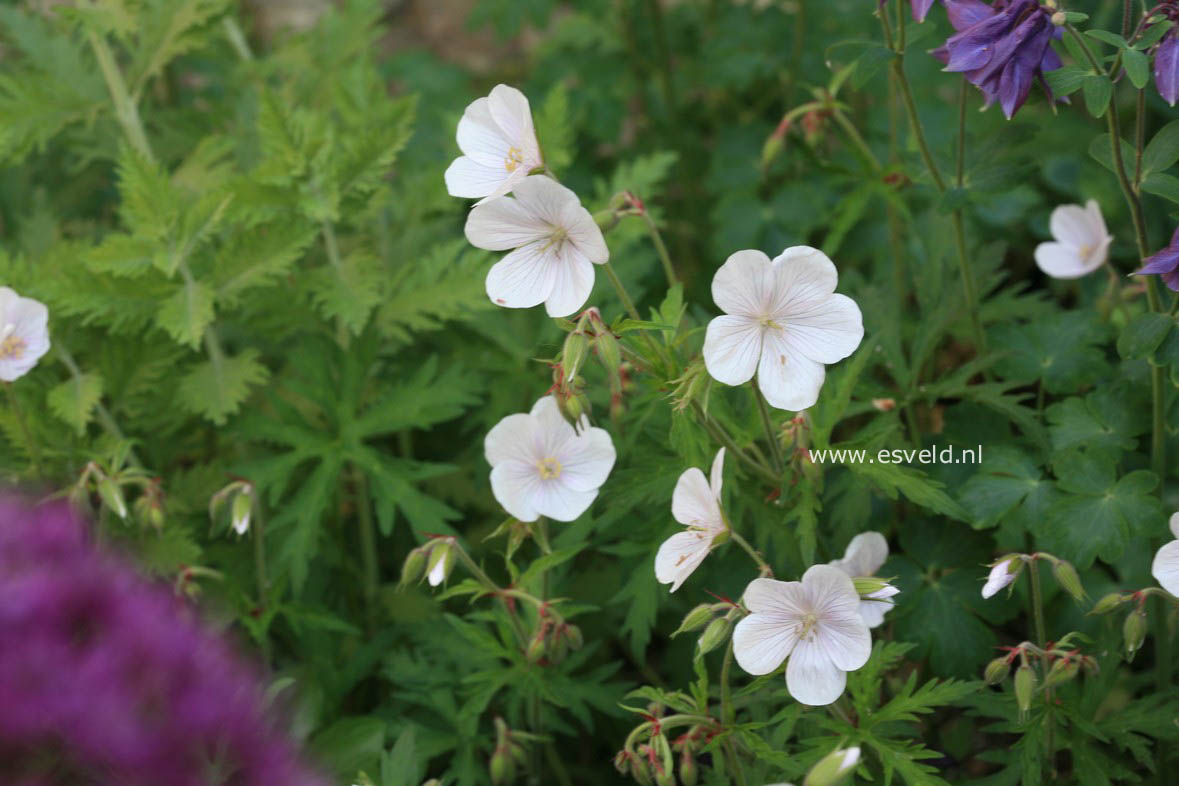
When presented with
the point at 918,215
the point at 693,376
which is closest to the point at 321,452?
the point at 693,376

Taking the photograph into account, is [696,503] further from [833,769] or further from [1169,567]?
[1169,567]

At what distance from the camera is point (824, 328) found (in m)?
1.47

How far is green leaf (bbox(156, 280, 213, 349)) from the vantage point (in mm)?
1999

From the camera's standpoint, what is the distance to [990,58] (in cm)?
150

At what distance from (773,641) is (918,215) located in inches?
67.6

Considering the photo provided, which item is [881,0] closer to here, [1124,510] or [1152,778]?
[1124,510]

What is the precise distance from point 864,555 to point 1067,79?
0.71 metres

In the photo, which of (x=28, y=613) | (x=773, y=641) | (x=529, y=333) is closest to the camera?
(x=28, y=613)

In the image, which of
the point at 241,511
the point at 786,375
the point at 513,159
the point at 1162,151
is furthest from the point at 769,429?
the point at 241,511

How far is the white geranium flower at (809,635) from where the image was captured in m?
1.41

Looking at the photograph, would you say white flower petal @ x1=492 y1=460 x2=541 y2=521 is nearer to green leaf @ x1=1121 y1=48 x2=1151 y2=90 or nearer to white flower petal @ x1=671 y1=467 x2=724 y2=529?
white flower petal @ x1=671 y1=467 x2=724 y2=529

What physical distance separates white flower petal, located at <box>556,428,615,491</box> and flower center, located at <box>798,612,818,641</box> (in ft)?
1.17

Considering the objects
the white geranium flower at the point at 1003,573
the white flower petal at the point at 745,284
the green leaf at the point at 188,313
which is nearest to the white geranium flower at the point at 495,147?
the white flower petal at the point at 745,284

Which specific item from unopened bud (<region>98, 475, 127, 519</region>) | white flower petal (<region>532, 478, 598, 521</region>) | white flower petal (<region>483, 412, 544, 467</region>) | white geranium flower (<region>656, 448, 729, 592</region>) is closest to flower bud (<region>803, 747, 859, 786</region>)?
white geranium flower (<region>656, 448, 729, 592</region>)
